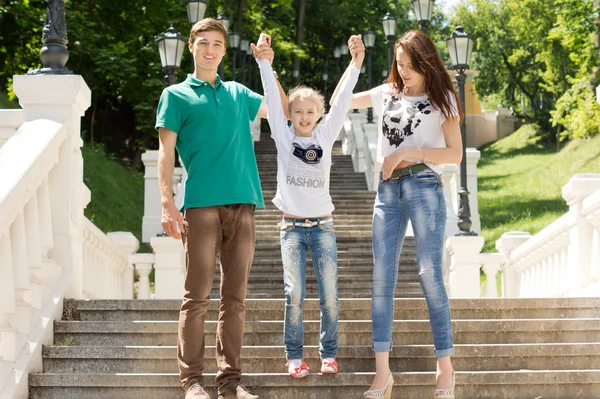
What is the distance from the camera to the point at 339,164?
2197cm

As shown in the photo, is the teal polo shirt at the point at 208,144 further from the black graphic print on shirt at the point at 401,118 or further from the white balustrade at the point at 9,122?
the white balustrade at the point at 9,122

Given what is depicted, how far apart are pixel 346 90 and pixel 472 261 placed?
6524 millimetres

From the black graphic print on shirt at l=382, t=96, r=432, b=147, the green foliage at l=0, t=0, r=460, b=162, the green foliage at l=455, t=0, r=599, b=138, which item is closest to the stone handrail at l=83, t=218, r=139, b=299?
the black graphic print on shirt at l=382, t=96, r=432, b=147

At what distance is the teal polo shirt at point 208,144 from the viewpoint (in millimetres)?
5184

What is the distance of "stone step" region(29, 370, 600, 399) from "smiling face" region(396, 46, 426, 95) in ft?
5.52

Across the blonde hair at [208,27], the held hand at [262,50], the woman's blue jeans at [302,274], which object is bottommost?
the woman's blue jeans at [302,274]

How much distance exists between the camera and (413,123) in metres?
5.36

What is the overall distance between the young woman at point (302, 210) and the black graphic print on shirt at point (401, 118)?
33 cm

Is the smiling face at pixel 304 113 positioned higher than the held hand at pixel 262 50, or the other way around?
the held hand at pixel 262 50

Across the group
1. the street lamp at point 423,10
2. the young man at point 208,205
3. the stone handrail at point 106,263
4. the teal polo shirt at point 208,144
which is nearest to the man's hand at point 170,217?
the young man at point 208,205

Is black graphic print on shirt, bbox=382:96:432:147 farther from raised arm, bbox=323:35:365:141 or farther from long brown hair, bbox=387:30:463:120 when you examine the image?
raised arm, bbox=323:35:365:141

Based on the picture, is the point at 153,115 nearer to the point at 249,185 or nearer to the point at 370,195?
the point at 370,195

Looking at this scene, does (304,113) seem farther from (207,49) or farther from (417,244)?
(417,244)

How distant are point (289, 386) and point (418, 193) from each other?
1.36 m
